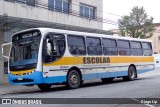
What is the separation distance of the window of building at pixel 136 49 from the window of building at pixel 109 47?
2.41 meters

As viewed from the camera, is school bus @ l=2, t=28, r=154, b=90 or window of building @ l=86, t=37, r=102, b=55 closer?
school bus @ l=2, t=28, r=154, b=90

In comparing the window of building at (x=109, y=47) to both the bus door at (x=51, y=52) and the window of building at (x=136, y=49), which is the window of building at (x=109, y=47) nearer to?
the window of building at (x=136, y=49)

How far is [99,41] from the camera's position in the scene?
20.2m

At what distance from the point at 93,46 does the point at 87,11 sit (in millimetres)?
12310

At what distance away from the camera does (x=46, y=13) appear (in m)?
25.9

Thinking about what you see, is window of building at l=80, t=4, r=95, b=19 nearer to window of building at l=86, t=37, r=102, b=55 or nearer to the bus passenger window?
window of building at l=86, t=37, r=102, b=55

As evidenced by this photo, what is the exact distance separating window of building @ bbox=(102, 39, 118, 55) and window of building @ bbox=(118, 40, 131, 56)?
560 millimetres

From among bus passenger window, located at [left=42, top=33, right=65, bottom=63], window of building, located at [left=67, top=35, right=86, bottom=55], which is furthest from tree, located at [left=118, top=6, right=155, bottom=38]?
bus passenger window, located at [left=42, top=33, right=65, bottom=63]

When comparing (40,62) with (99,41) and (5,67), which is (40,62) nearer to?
(99,41)

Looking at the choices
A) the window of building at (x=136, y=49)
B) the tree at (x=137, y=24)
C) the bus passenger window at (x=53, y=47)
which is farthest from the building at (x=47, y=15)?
the tree at (x=137, y=24)

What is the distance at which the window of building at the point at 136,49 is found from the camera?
933 inches

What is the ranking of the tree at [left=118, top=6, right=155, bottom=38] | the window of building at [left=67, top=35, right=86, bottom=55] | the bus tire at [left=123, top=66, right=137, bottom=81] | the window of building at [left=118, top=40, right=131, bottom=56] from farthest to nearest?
the tree at [left=118, top=6, right=155, bottom=38] → the bus tire at [left=123, top=66, right=137, bottom=81] → the window of building at [left=118, top=40, right=131, bottom=56] → the window of building at [left=67, top=35, right=86, bottom=55]

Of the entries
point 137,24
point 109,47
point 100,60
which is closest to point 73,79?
→ point 100,60

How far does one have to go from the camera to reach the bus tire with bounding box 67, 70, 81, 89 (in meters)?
17.5
